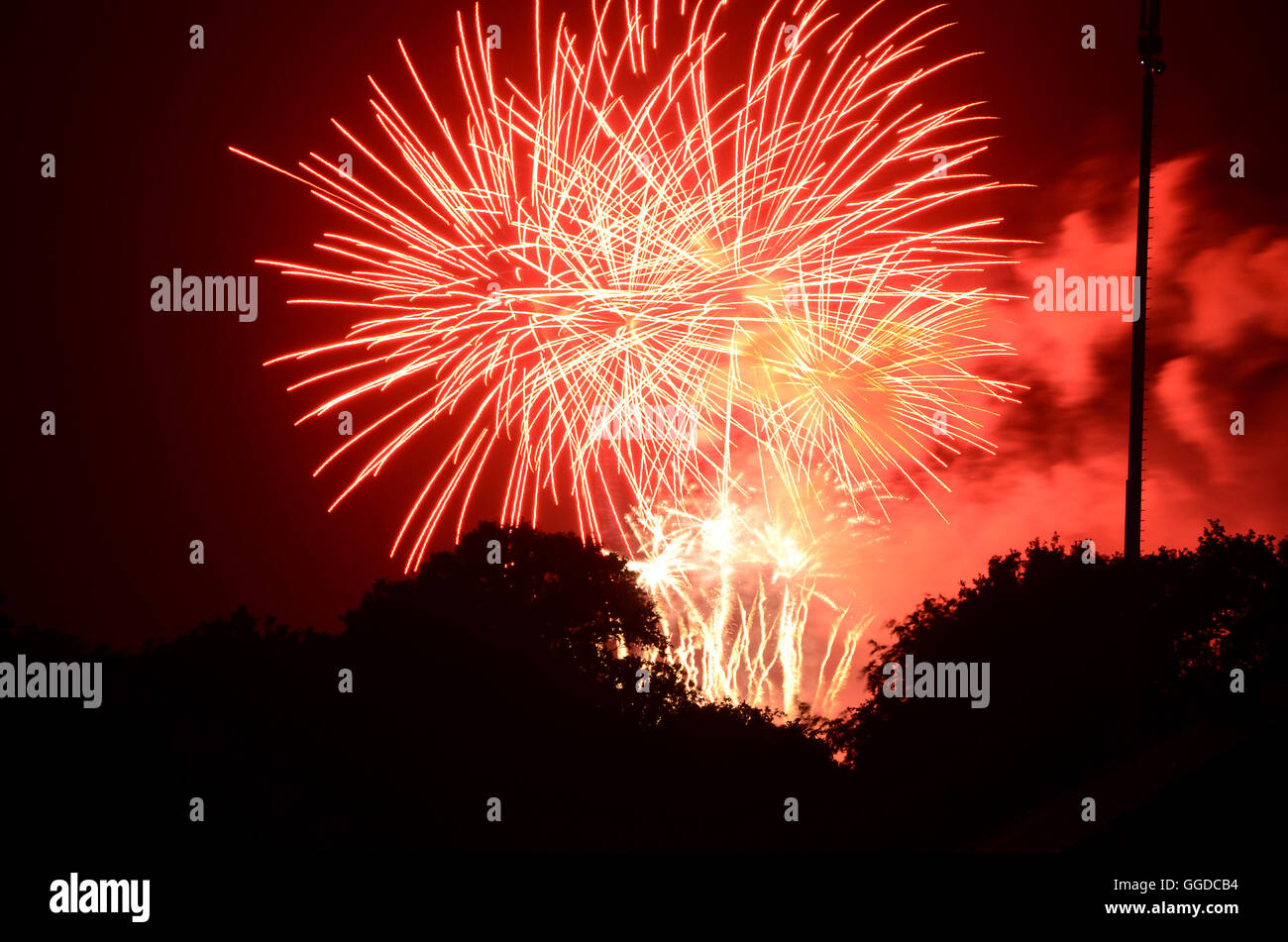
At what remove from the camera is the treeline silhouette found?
1634cm

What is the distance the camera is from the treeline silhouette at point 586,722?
16344 mm

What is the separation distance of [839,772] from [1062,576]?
7.65 m

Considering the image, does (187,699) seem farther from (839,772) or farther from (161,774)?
(839,772)

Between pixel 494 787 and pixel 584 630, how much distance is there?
7.90 meters

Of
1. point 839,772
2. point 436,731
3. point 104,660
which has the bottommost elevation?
point 839,772

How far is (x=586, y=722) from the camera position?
2342 centimetres

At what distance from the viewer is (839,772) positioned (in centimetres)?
2619
